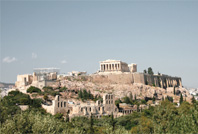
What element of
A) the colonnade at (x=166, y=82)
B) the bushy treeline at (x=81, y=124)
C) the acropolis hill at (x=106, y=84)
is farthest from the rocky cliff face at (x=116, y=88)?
the bushy treeline at (x=81, y=124)

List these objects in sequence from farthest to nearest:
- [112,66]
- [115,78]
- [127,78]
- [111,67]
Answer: [112,66] → [111,67] → [127,78] → [115,78]

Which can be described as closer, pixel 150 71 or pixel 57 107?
pixel 57 107

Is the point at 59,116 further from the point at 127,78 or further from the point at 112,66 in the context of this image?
the point at 112,66

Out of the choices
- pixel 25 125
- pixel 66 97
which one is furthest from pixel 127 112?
pixel 25 125

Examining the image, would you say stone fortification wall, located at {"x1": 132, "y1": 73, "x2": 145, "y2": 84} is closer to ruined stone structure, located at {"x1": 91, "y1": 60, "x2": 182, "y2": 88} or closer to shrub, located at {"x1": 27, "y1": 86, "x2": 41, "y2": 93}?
ruined stone structure, located at {"x1": 91, "y1": 60, "x2": 182, "y2": 88}

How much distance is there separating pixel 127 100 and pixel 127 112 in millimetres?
5535

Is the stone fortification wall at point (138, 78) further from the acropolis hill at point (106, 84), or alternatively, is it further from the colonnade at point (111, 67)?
the colonnade at point (111, 67)

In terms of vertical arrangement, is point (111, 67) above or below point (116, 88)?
above

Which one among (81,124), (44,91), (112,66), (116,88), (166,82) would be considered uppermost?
(112,66)

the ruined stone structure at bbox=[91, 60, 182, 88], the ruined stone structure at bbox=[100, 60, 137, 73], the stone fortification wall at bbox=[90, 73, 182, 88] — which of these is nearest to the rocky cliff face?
the stone fortification wall at bbox=[90, 73, 182, 88]

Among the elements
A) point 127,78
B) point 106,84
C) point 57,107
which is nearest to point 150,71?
point 127,78

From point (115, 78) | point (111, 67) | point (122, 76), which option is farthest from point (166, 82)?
point (115, 78)

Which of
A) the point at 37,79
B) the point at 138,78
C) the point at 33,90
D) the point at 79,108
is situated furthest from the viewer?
the point at 138,78

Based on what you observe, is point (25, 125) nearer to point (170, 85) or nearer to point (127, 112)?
point (127, 112)
